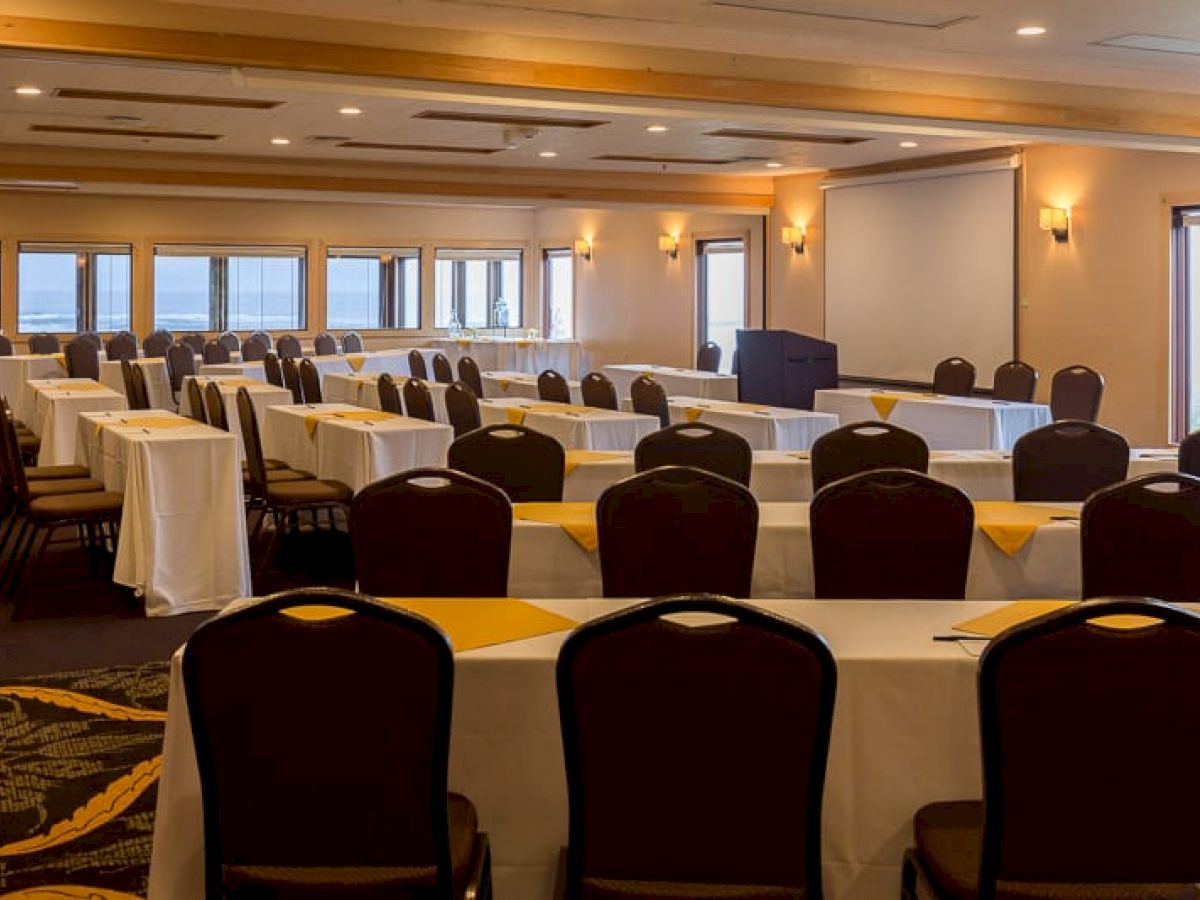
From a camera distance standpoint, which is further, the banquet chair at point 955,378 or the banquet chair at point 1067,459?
the banquet chair at point 955,378

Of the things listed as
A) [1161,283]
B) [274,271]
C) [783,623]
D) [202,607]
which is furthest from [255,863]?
[274,271]

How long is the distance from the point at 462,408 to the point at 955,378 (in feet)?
15.9

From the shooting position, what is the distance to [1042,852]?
2490 millimetres

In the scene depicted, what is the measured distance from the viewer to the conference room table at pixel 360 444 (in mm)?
7766

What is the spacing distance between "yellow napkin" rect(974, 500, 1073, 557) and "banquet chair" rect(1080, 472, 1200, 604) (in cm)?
58

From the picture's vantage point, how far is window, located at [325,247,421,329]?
21281 millimetres

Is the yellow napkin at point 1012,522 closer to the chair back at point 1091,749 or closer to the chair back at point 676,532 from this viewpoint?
the chair back at point 676,532

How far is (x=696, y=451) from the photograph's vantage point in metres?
5.88

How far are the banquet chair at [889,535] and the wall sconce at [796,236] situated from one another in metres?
13.0

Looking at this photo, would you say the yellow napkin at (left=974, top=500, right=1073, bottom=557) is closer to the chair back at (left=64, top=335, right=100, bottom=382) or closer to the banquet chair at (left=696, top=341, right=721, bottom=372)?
the banquet chair at (left=696, top=341, right=721, bottom=372)

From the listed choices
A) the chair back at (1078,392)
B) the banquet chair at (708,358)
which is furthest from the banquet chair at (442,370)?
the chair back at (1078,392)

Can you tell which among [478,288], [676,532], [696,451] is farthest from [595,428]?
[478,288]

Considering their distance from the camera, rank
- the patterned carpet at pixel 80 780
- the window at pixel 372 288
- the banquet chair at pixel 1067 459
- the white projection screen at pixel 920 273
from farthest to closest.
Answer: the window at pixel 372 288 → the white projection screen at pixel 920 273 → the banquet chair at pixel 1067 459 → the patterned carpet at pixel 80 780


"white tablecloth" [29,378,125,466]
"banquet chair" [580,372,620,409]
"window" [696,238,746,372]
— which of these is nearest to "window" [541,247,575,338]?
"window" [696,238,746,372]
